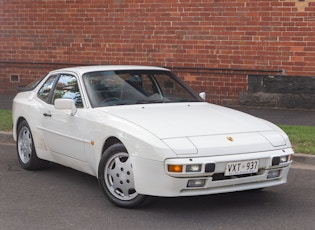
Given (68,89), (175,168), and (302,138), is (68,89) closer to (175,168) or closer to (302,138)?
(175,168)

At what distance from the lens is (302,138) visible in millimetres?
8281

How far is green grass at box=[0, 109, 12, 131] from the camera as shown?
31.4 feet

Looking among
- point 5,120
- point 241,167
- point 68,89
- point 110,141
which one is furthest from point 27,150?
point 5,120

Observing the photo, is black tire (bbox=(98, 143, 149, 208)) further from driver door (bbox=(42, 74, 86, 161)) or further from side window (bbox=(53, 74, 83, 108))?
side window (bbox=(53, 74, 83, 108))

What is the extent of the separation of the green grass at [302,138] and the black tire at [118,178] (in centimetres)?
339

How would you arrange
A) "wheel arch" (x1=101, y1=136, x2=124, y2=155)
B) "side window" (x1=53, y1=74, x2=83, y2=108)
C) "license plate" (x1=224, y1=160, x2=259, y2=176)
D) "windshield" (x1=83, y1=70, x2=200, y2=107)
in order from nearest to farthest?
"license plate" (x1=224, y1=160, x2=259, y2=176) < "wheel arch" (x1=101, y1=136, x2=124, y2=155) < "windshield" (x1=83, y1=70, x2=200, y2=107) < "side window" (x1=53, y1=74, x2=83, y2=108)

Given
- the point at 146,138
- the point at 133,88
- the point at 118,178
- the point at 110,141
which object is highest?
the point at 133,88

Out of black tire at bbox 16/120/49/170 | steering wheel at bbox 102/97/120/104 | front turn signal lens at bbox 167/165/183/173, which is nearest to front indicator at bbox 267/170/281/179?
front turn signal lens at bbox 167/165/183/173

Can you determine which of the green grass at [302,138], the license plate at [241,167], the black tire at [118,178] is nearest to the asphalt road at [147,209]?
the black tire at [118,178]

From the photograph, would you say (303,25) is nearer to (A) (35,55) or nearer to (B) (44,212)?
(A) (35,55)

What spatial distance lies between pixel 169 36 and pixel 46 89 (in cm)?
585

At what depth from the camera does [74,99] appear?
20.3 ft

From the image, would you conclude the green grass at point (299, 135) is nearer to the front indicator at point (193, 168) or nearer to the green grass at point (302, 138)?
the green grass at point (302, 138)

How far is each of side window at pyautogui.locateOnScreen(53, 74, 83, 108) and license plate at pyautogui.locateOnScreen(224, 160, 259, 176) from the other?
196 centimetres
